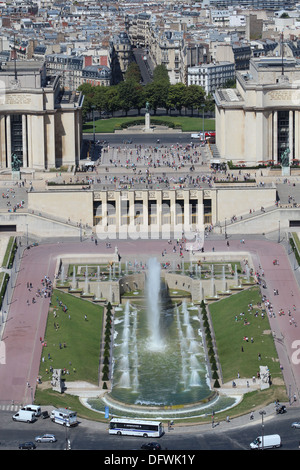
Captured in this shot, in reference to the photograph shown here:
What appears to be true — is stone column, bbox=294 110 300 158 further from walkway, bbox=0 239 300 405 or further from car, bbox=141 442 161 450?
car, bbox=141 442 161 450

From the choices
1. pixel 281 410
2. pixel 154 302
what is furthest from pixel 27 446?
pixel 154 302

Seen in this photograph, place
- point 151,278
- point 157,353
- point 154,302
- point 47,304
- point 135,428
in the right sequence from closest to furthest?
point 135,428 → point 157,353 → point 47,304 → point 154,302 → point 151,278

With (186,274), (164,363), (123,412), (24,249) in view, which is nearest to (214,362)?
(164,363)

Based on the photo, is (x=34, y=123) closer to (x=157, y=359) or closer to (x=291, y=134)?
(x=291, y=134)

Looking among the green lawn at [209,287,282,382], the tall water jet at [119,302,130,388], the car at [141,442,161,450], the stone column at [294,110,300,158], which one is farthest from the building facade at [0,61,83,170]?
the car at [141,442,161,450]

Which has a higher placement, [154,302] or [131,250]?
[131,250]

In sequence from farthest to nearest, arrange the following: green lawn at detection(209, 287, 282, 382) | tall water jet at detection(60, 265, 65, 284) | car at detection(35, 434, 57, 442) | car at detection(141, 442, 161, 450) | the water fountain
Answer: tall water jet at detection(60, 265, 65, 284) → green lawn at detection(209, 287, 282, 382) → the water fountain → car at detection(35, 434, 57, 442) → car at detection(141, 442, 161, 450)

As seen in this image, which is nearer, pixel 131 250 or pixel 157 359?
pixel 157 359
